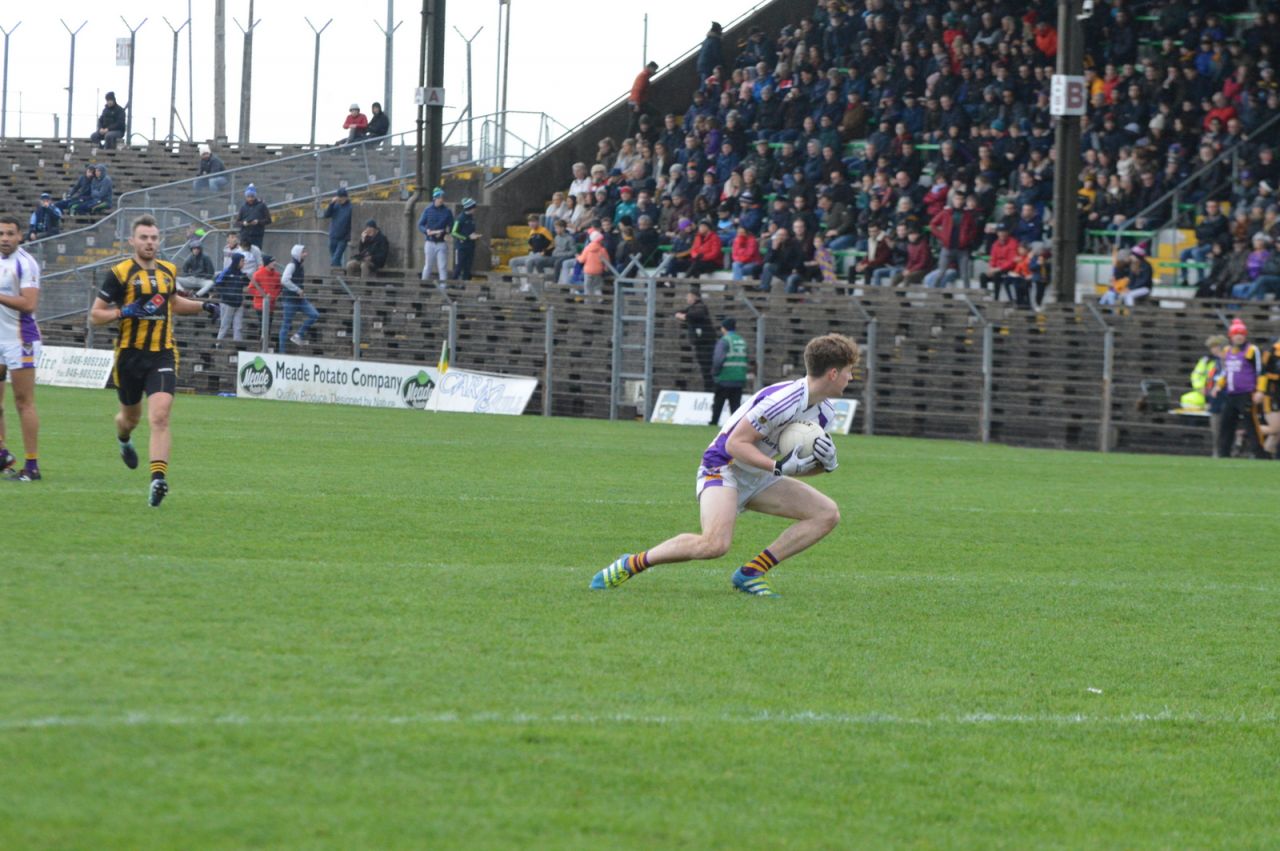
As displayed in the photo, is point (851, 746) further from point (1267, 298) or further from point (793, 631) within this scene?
point (1267, 298)

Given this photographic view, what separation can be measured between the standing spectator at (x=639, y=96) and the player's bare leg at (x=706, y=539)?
3065 cm

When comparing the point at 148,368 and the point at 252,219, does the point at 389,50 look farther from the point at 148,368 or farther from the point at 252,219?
the point at 148,368

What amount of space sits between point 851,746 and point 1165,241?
2382 cm

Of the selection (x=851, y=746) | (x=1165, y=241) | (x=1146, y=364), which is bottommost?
(x=851, y=746)

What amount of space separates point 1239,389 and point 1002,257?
5.23 metres

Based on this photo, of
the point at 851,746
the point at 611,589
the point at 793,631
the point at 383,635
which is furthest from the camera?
the point at 611,589

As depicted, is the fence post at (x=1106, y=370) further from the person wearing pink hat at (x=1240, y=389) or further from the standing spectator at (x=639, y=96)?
the standing spectator at (x=639, y=96)

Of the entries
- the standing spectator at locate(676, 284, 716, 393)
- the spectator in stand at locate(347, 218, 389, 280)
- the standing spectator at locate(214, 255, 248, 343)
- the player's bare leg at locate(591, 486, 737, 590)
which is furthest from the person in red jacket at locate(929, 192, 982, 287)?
the player's bare leg at locate(591, 486, 737, 590)

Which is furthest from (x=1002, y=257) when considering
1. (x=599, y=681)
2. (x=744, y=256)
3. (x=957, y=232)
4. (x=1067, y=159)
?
(x=599, y=681)

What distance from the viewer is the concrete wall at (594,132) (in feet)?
134

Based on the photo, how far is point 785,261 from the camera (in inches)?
Answer: 1197

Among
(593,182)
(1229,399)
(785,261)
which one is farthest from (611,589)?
(593,182)

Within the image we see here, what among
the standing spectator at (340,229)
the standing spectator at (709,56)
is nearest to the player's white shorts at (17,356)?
the standing spectator at (340,229)

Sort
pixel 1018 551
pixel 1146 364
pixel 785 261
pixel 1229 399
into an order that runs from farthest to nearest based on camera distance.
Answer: pixel 785 261
pixel 1146 364
pixel 1229 399
pixel 1018 551
